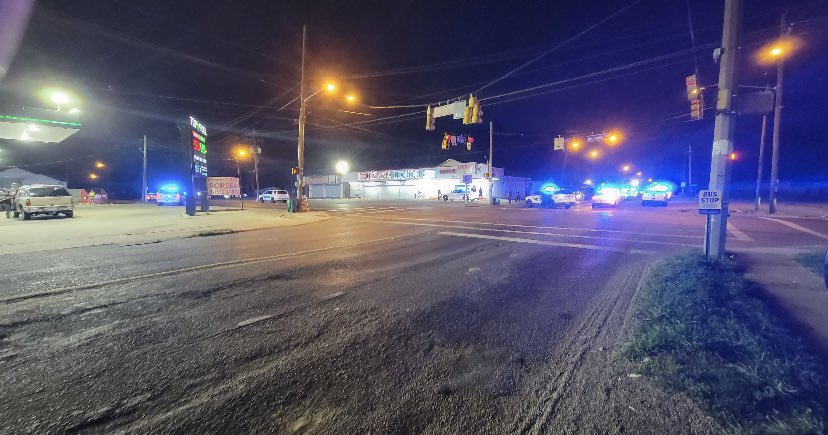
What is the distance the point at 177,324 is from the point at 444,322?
10.8 ft

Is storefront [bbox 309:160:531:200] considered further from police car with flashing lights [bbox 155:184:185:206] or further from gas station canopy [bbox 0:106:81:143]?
gas station canopy [bbox 0:106:81:143]

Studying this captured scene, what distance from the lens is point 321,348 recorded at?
3512 mm

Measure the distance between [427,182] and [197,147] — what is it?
39.8 meters

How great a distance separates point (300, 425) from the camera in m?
2.32

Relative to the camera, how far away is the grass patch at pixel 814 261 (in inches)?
255

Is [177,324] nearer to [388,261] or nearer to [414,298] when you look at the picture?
[414,298]

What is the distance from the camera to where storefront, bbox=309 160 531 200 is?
168ft

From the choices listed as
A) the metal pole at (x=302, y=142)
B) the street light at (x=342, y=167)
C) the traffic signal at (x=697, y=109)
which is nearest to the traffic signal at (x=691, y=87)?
the traffic signal at (x=697, y=109)

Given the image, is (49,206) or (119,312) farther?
(49,206)

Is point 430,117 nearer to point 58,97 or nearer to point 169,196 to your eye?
point 58,97

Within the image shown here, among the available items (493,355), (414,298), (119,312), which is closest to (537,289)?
(414,298)

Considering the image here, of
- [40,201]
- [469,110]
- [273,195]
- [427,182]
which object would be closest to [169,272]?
[469,110]

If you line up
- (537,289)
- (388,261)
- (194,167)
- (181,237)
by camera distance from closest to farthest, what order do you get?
(537,289), (388,261), (181,237), (194,167)

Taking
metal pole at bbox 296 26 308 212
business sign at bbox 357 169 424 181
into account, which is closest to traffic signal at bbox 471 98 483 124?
metal pole at bbox 296 26 308 212
